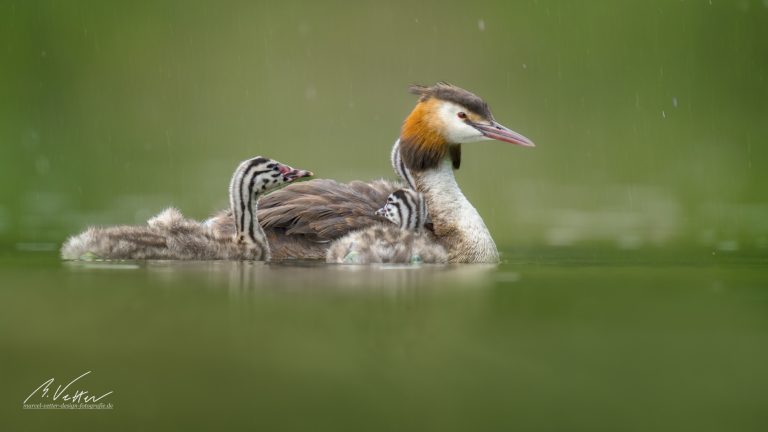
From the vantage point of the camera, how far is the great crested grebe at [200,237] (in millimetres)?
9133

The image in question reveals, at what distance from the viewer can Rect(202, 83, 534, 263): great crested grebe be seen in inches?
375

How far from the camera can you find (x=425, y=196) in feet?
32.6

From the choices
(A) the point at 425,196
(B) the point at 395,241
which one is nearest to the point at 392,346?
(B) the point at 395,241

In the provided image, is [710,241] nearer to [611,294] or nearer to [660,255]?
[660,255]

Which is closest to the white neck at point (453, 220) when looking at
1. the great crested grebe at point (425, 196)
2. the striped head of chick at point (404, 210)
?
the great crested grebe at point (425, 196)

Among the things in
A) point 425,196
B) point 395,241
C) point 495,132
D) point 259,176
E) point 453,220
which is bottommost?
point 395,241

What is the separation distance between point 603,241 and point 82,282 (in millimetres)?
4595

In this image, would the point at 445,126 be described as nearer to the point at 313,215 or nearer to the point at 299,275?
the point at 313,215

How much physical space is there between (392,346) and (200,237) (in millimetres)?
3583

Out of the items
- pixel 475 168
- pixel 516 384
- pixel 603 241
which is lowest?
pixel 516 384

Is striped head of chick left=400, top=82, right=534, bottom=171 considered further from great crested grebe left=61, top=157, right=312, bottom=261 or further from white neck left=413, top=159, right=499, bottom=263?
great crested grebe left=61, top=157, right=312, bottom=261

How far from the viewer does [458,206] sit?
9.86m

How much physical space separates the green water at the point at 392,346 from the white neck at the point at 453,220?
1.10m

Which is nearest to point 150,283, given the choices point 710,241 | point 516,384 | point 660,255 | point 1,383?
point 1,383
